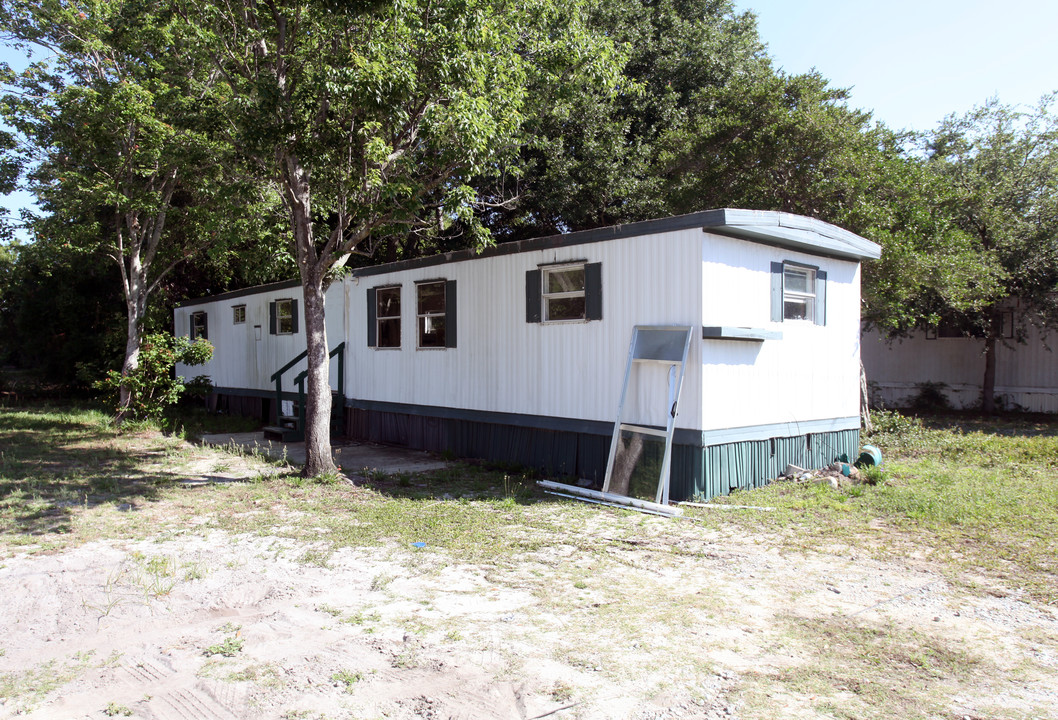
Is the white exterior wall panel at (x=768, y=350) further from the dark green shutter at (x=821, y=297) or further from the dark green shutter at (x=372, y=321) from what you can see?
the dark green shutter at (x=372, y=321)

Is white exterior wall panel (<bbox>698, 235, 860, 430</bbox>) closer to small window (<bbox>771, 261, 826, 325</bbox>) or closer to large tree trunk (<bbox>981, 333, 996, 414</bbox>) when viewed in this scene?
small window (<bbox>771, 261, 826, 325</bbox>)

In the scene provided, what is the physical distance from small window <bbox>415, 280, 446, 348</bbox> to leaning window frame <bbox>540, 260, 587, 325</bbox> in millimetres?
2136

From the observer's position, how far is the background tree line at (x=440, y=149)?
775 centimetres

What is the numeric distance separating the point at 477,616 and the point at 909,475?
6.38m

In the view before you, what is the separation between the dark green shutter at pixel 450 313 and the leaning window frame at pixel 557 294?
71.8 inches

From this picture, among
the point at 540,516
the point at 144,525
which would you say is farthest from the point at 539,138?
the point at 144,525

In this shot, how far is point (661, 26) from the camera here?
16.3m

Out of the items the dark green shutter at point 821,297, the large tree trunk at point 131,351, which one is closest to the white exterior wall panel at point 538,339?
the dark green shutter at point 821,297

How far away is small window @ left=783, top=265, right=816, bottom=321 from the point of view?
8516mm

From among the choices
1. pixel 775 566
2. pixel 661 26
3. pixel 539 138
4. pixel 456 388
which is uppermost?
pixel 661 26

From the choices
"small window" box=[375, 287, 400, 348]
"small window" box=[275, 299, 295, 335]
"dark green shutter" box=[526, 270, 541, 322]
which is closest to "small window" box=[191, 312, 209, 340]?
"small window" box=[275, 299, 295, 335]

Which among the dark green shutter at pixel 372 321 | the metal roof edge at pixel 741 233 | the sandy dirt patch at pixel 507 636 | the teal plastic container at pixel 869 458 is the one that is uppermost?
the metal roof edge at pixel 741 233

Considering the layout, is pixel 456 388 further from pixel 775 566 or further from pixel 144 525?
pixel 775 566

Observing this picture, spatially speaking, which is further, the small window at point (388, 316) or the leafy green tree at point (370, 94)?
the small window at point (388, 316)
